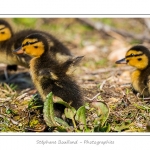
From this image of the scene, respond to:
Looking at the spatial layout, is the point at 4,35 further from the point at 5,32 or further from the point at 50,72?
the point at 50,72

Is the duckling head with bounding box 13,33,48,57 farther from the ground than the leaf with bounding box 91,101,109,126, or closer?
farther from the ground

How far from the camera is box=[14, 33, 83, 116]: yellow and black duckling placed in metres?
2.52

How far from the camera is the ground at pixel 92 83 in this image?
2617mm

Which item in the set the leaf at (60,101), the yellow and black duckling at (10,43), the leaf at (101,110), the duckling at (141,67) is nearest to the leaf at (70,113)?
the leaf at (60,101)

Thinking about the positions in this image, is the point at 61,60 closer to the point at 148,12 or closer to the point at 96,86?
the point at 96,86

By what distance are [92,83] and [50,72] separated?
0.72m

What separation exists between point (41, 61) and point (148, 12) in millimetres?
1144

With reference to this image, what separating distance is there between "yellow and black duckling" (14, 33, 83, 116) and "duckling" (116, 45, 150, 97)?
1.39ft

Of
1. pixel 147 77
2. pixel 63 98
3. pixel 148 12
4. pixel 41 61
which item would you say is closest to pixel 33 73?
pixel 41 61

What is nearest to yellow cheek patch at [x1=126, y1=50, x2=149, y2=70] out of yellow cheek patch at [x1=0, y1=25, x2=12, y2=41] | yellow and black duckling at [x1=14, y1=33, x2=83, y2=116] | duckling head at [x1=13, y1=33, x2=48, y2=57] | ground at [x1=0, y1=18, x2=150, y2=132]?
ground at [x1=0, y1=18, x2=150, y2=132]

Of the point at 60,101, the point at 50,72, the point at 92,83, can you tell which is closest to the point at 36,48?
the point at 50,72

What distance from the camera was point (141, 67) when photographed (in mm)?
2984

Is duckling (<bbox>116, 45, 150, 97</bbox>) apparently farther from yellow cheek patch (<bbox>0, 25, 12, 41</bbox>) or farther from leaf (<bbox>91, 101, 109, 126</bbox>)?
yellow cheek patch (<bbox>0, 25, 12, 41</bbox>)

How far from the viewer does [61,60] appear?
2.75 metres
